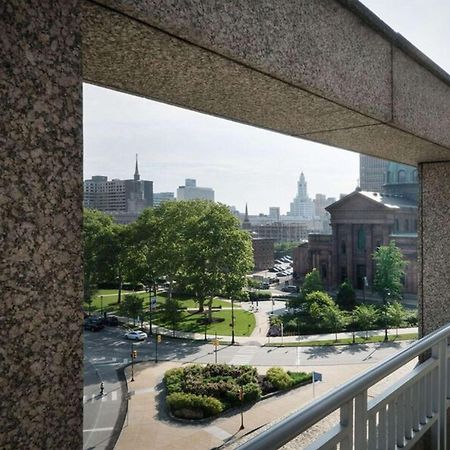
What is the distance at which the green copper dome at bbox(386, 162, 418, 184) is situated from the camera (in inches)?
2492

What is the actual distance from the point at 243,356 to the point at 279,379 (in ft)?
19.6

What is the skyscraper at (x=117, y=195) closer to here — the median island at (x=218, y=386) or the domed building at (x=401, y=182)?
the domed building at (x=401, y=182)

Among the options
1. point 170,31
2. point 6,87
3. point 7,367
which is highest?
point 170,31

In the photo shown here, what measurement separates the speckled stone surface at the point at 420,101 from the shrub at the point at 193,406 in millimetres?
18665

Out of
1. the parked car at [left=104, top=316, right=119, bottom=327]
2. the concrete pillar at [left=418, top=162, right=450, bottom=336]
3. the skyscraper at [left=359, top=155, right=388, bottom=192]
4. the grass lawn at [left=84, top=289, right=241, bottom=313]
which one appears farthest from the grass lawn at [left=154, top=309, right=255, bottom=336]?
the skyscraper at [left=359, top=155, right=388, bottom=192]

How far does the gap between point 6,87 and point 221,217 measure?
1348 inches

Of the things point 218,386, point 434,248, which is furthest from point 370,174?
point 434,248

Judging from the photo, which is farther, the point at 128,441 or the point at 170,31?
the point at 128,441

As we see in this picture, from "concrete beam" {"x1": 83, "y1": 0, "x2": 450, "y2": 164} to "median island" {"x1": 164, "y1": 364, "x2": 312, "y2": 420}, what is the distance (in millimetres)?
18896

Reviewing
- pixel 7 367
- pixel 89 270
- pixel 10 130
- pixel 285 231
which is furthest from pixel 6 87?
pixel 285 231

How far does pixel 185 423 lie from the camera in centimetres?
1920

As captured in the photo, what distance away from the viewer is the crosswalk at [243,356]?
2691 centimetres

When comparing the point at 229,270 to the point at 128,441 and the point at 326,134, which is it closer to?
the point at 128,441

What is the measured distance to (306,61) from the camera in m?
2.15
